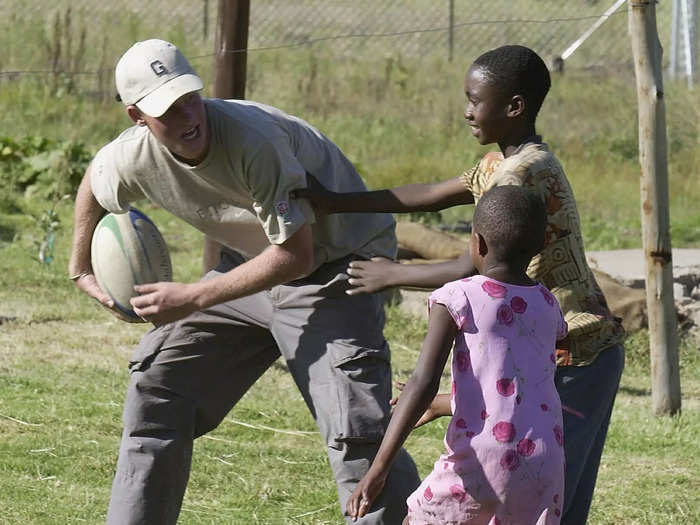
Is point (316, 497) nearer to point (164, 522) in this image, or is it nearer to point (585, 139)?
point (164, 522)

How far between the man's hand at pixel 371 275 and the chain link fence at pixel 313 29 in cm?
1131

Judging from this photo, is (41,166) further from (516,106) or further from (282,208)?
(516,106)

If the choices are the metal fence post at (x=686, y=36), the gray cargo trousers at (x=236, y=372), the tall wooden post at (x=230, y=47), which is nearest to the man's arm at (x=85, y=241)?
the gray cargo trousers at (x=236, y=372)

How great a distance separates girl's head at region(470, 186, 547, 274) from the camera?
3215 mm

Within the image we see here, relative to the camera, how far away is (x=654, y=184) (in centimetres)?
641

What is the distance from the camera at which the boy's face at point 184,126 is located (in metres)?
3.81

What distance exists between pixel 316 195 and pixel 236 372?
2.39 feet

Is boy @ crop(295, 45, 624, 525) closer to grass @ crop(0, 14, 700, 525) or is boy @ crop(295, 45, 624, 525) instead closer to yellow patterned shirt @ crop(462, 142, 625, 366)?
yellow patterned shirt @ crop(462, 142, 625, 366)

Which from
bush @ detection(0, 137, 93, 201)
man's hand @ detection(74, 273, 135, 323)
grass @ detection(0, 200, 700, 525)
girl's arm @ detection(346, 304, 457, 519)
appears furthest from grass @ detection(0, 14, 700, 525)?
girl's arm @ detection(346, 304, 457, 519)

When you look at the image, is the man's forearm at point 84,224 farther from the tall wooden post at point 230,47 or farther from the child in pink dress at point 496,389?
the tall wooden post at point 230,47

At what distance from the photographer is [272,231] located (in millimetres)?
3982

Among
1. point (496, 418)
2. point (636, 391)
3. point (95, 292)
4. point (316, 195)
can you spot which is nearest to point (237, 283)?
point (316, 195)

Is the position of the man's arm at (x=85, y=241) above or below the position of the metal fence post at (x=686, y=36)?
below

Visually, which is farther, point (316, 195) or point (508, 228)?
point (316, 195)
